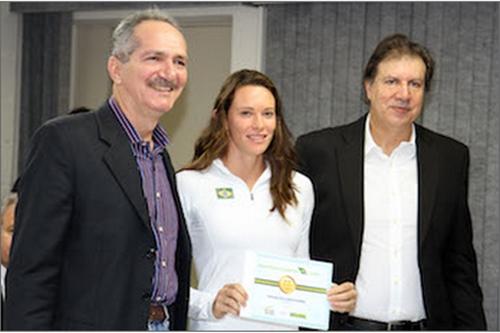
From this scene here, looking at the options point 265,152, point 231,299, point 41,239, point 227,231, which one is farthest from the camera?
point 265,152

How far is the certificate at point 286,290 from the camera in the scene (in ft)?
9.02

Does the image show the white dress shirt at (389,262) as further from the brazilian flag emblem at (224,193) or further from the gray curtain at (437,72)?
the gray curtain at (437,72)

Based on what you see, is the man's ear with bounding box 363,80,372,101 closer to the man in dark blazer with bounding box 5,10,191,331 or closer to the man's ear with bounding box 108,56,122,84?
the man in dark blazer with bounding box 5,10,191,331

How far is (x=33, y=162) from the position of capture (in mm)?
2275

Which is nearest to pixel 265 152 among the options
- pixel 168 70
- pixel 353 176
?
pixel 353 176

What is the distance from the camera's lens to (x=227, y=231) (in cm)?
287

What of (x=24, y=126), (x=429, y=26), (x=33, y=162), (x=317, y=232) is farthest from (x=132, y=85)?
(x=24, y=126)

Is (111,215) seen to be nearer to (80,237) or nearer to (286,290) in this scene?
(80,237)

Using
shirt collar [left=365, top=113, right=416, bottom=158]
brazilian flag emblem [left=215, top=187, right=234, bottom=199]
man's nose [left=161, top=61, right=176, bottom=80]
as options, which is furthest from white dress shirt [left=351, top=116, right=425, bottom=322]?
man's nose [left=161, top=61, right=176, bottom=80]

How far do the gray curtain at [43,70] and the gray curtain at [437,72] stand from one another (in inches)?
65.8

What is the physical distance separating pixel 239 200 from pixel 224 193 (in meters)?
0.06

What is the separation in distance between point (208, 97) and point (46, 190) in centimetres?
344

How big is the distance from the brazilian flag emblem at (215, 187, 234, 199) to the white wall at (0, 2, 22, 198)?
11.1 feet

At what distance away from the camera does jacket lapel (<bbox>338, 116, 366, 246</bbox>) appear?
321 cm
